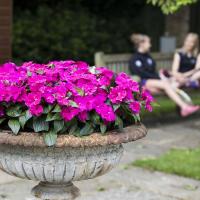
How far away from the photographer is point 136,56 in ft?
31.9

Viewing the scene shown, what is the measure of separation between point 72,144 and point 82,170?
25 cm

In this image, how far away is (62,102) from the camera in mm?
3947

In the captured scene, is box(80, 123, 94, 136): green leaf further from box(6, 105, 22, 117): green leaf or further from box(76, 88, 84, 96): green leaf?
box(6, 105, 22, 117): green leaf

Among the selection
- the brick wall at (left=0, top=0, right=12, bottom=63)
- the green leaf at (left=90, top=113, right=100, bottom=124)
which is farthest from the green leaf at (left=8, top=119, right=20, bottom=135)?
the brick wall at (left=0, top=0, right=12, bottom=63)

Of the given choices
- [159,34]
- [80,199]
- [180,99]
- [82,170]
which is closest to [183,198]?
[80,199]

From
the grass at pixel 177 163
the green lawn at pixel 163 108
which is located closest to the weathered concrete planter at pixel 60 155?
the grass at pixel 177 163

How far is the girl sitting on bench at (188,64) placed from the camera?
10168 millimetres

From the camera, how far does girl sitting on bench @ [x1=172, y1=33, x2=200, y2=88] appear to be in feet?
33.4

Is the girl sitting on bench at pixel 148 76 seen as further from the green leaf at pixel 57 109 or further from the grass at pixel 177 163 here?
the green leaf at pixel 57 109

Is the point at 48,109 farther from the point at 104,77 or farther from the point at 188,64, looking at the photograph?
the point at 188,64

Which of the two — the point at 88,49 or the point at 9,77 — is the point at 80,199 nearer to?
the point at 9,77

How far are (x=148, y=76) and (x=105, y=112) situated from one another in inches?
227

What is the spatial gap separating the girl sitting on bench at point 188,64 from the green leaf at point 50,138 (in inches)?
249

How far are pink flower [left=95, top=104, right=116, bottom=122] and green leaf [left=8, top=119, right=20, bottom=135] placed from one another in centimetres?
49
